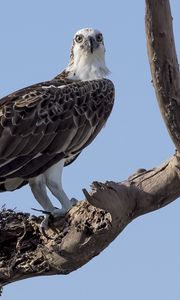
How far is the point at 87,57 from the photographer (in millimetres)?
13023

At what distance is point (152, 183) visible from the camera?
9.66 m

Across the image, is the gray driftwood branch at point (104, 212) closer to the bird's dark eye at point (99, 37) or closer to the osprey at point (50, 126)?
the osprey at point (50, 126)

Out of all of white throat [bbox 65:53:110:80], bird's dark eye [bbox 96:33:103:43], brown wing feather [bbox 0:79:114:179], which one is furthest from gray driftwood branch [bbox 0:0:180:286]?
bird's dark eye [bbox 96:33:103:43]

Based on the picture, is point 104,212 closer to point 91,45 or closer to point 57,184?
point 57,184

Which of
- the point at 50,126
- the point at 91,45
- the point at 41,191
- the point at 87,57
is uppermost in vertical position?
the point at 91,45

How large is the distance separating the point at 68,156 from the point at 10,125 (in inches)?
32.5

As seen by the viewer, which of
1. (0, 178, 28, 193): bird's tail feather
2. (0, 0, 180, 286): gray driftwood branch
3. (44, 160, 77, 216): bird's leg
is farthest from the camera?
(0, 178, 28, 193): bird's tail feather

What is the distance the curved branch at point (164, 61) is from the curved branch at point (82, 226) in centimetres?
84

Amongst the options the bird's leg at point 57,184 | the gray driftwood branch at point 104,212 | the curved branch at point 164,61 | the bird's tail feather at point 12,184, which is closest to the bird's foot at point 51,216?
the gray driftwood branch at point 104,212

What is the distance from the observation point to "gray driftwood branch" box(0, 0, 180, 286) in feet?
27.0

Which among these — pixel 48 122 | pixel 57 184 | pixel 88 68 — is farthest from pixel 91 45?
pixel 57 184

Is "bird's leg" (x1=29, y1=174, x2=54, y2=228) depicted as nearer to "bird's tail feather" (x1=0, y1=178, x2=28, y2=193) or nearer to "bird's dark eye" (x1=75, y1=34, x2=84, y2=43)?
"bird's tail feather" (x1=0, y1=178, x2=28, y2=193)

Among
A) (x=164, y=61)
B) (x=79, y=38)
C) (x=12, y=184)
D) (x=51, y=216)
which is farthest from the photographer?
(x=79, y=38)

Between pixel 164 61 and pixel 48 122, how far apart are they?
405 cm
